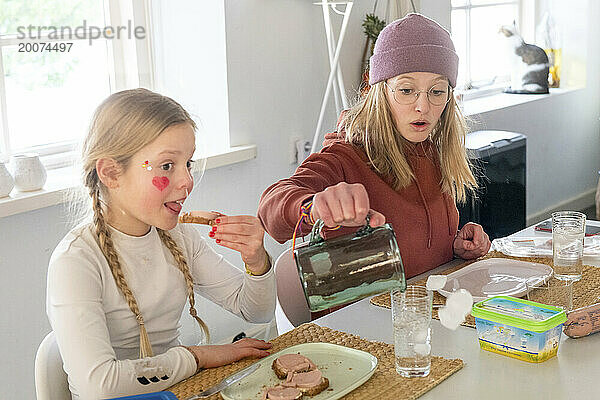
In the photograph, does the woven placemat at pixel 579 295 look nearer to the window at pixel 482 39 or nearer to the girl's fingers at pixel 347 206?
the girl's fingers at pixel 347 206

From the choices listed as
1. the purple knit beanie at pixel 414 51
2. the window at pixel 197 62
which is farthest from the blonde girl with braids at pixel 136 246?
the window at pixel 197 62

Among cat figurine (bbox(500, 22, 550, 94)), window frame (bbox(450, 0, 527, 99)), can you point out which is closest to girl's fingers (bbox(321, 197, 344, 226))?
window frame (bbox(450, 0, 527, 99))

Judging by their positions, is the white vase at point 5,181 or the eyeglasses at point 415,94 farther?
the white vase at point 5,181

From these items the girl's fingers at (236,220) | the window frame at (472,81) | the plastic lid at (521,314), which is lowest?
the plastic lid at (521,314)

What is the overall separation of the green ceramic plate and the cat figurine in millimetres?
3731

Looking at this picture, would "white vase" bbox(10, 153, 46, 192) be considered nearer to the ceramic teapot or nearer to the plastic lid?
the ceramic teapot

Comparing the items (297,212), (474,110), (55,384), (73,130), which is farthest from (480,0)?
(55,384)

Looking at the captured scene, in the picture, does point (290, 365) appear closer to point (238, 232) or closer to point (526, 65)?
point (238, 232)

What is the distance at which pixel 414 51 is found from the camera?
6.25 feet

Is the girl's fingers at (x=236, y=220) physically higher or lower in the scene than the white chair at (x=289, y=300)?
higher

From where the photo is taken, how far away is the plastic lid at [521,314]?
133 centimetres

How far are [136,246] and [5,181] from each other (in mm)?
883

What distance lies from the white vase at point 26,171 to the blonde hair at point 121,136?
0.83 m

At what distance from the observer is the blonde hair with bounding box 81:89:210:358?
1492mm
